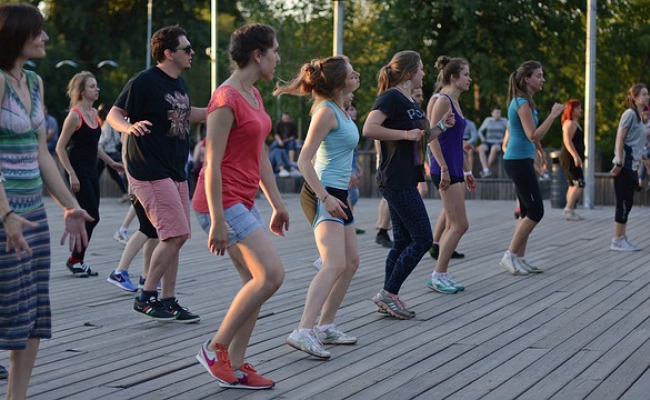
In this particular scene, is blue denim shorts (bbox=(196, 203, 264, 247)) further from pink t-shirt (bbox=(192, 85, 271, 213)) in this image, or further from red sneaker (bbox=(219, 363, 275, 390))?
red sneaker (bbox=(219, 363, 275, 390))

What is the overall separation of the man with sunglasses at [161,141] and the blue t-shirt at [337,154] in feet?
4.19

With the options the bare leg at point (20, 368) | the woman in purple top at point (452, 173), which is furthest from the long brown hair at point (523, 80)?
the bare leg at point (20, 368)

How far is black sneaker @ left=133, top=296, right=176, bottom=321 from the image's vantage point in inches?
300

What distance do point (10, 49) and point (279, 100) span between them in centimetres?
3455

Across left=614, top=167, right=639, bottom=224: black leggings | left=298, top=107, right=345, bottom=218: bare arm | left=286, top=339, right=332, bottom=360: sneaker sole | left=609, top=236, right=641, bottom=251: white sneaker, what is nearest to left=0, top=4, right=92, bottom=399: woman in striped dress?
left=298, top=107, right=345, bottom=218: bare arm

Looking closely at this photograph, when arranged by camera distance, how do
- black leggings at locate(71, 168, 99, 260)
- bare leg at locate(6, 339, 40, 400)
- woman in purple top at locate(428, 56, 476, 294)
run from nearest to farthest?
bare leg at locate(6, 339, 40, 400) → woman in purple top at locate(428, 56, 476, 294) → black leggings at locate(71, 168, 99, 260)

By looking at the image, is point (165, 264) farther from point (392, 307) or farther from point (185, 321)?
point (392, 307)

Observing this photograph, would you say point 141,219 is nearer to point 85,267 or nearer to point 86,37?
point 85,267

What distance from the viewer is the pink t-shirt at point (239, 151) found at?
529 cm

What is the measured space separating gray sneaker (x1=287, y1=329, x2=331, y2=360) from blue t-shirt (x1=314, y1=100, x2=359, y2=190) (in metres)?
0.91

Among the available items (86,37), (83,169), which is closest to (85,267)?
(83,169)

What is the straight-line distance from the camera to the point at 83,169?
9.95 metres

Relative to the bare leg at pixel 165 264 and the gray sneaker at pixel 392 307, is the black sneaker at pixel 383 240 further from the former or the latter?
the bare leg at pixel 165 264

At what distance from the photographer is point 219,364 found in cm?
550
